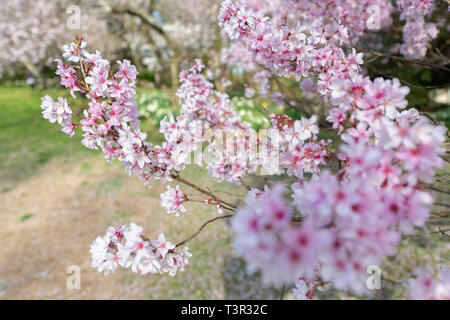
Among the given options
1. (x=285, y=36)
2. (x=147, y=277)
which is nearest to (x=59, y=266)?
(x=147, y=277)

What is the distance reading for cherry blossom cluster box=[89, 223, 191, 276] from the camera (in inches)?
54.2

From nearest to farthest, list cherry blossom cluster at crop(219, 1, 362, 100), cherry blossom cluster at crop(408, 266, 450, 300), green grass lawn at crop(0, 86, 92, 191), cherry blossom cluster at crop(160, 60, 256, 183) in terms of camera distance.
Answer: cherry blossom cluster at crop(408, 266, 450, 300)
cherry blossom cluster at crop(219, 1, 362, 100)
cherry blossom cluster at crop(160, 60, 256, 183)
green grass lawn at crop(0, 86, 92, 191)

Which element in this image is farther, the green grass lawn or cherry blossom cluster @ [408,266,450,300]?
the green grass lawn

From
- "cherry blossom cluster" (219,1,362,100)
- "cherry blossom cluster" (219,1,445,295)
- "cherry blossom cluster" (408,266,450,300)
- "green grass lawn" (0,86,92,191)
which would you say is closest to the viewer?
"cherry blossom cluster" (219,1,445,295)

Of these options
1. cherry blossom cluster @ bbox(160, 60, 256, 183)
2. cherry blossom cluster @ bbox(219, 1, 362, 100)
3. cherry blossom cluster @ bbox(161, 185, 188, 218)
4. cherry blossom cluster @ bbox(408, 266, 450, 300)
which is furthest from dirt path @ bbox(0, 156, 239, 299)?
cherry blossom cluster @ bbox(408, 266, 450, 300)

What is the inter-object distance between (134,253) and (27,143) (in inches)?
440

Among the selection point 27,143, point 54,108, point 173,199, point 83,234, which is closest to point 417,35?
point 173,199

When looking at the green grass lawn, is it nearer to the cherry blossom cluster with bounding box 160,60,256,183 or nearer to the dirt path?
the dirt path

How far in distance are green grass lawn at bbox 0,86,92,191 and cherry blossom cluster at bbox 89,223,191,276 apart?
7.23m

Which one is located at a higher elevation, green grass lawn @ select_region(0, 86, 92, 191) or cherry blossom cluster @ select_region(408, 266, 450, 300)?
green grass lawn @ select_region(0, 86, 92, 191)

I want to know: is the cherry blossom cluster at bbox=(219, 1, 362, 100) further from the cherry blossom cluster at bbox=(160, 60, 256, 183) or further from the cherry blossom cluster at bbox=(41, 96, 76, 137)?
the cherry blossom cluster at bbox=(41, 96, 76, 137)

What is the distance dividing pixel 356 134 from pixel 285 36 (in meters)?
1.12

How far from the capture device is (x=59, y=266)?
436cm

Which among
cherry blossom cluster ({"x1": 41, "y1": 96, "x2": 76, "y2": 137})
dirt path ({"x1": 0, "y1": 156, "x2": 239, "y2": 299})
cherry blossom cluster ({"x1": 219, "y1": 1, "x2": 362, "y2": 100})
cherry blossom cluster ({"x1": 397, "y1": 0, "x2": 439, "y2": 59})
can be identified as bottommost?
dirt path ({"x1": 0, "y1": 156, "x2": 239, "y2": 299})
